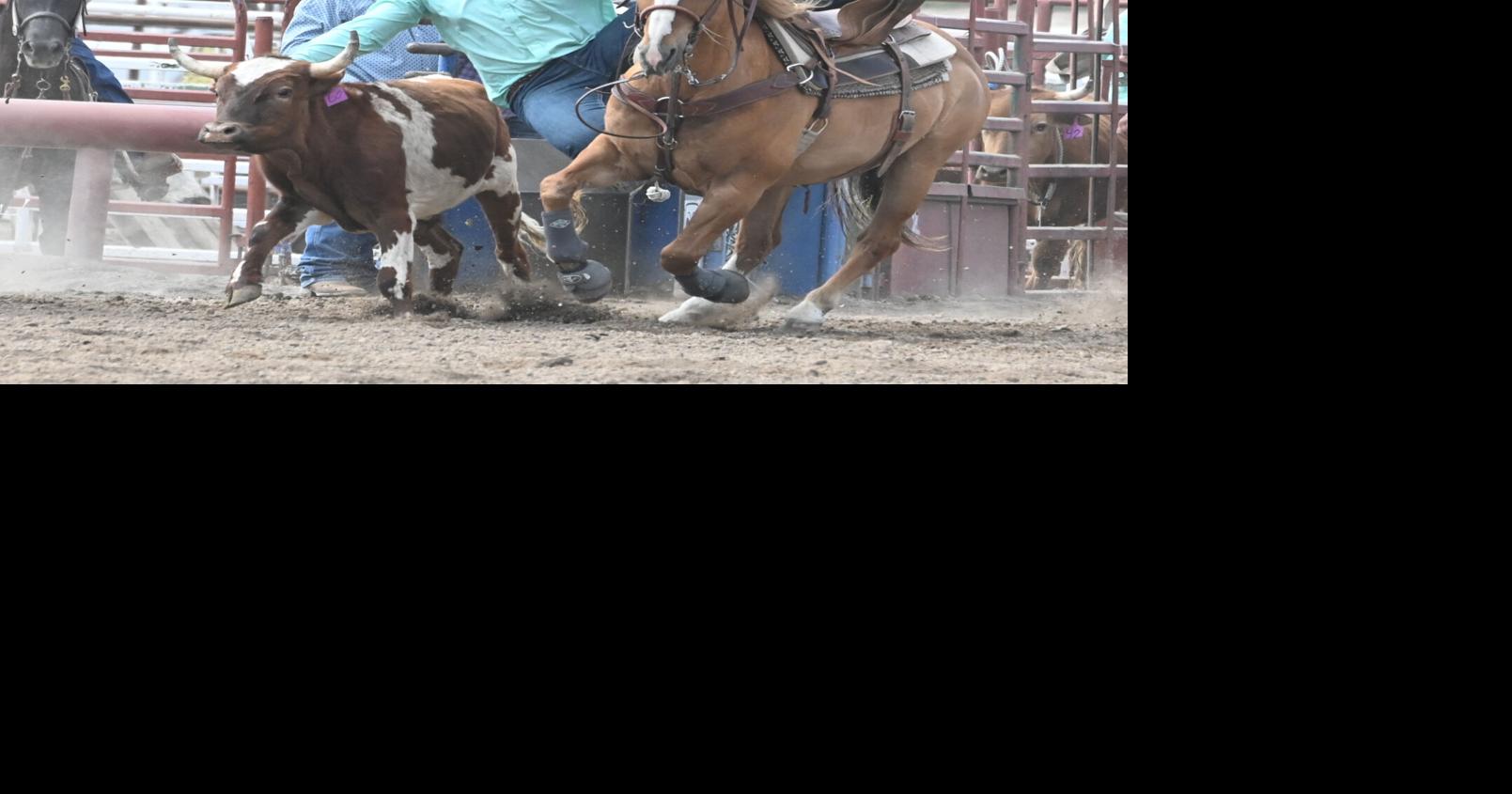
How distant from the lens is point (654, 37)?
203 inches

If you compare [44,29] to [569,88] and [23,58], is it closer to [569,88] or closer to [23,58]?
[23,58]

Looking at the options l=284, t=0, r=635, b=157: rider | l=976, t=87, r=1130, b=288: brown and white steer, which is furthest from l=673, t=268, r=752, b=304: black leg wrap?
l=976, t=87, r=1130, b=288: brown and white steer

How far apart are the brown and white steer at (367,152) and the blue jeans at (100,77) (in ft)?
7.63

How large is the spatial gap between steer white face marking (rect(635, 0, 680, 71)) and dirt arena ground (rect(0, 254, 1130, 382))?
35.8 inches

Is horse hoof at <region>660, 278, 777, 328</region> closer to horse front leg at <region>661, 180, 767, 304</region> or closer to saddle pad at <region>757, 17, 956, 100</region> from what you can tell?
horse front leg at <region>661, 180, 767, 304</region>

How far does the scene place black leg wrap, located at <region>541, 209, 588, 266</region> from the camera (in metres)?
5.61

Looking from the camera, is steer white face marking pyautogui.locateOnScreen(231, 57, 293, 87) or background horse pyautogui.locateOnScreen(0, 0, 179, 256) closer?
steer white face marking pyautogui.locateOnScreen(231, 57, 293, 87)

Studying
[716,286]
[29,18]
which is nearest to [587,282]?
[716,286]

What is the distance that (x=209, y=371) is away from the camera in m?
4.42

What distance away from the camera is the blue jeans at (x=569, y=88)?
607 cm

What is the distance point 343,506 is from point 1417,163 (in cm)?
212

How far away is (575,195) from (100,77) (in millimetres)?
3567

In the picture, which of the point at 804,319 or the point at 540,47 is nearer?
the point at 540,47

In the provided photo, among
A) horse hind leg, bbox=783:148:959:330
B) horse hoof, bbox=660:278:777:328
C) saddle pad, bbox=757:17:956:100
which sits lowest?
horse hoof, bbox=660:278:777:328
